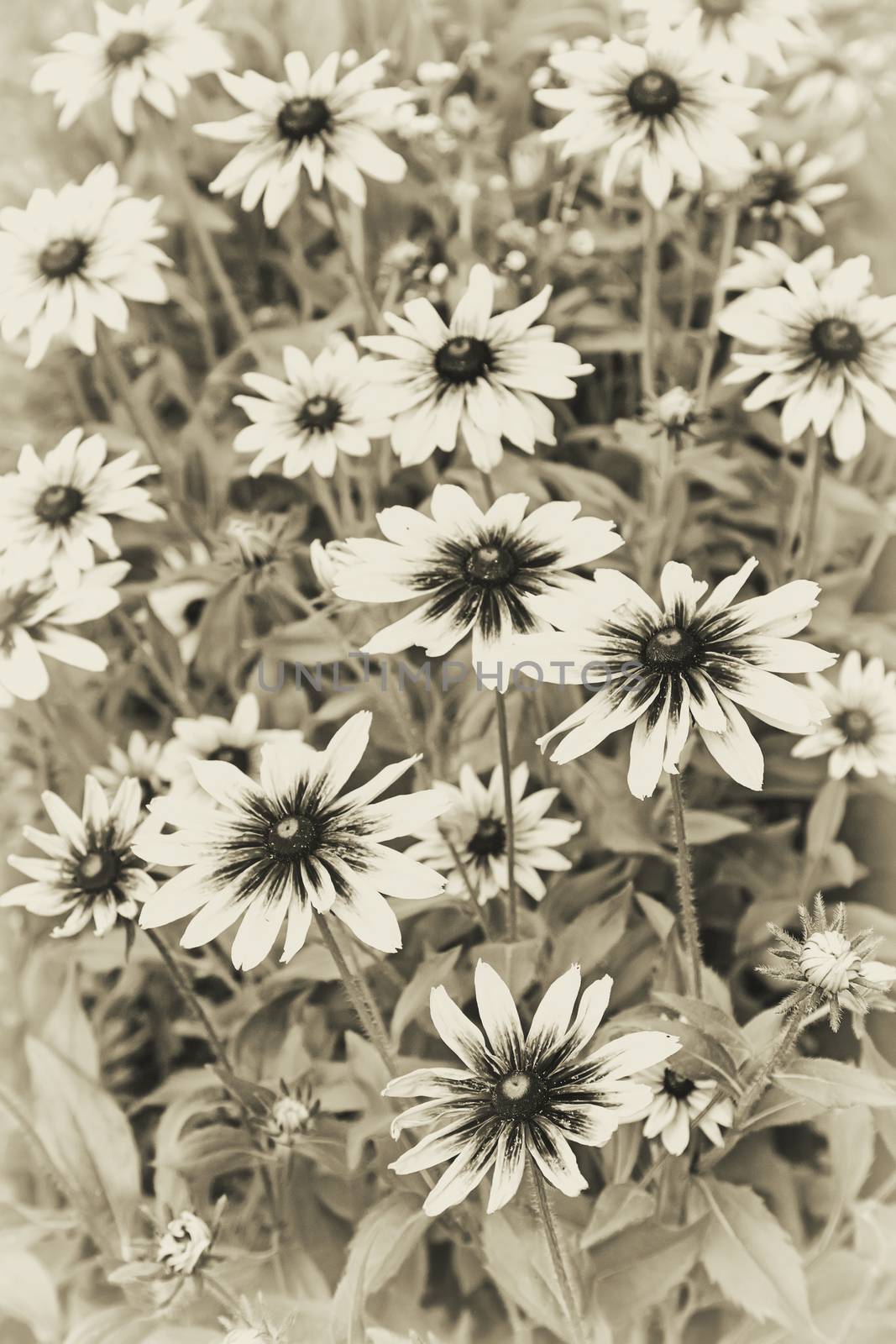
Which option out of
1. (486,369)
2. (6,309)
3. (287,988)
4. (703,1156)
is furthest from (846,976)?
(6,309)

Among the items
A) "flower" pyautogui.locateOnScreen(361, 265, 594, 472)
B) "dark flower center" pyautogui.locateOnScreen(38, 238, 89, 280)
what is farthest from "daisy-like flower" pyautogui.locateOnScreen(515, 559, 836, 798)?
"dark flower center" pyautogui.locateOnScreen(38, 238, 89, 280)

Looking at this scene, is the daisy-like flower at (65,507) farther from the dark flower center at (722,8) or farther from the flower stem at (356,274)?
the dark flower center at (722,8)

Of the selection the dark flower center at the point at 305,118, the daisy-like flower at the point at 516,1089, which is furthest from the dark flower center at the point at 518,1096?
the dark flower center at the point at 305,118

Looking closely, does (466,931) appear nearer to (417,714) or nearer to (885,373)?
(417,714)

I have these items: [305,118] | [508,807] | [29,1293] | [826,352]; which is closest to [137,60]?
[305,118]

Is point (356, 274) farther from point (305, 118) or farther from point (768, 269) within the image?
point (768, 269)

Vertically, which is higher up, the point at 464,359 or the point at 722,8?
the point at 722,8
